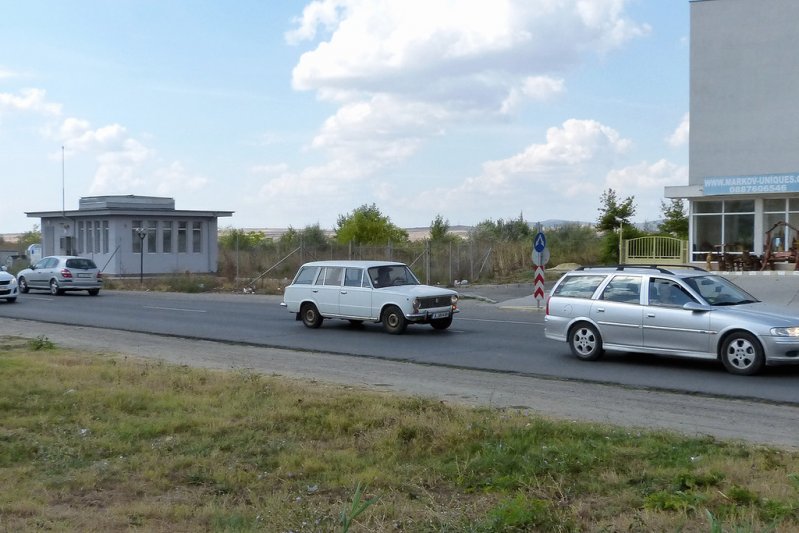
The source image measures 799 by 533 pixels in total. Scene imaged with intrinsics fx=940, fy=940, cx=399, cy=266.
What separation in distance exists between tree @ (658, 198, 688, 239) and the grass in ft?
154

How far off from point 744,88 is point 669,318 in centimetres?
2780

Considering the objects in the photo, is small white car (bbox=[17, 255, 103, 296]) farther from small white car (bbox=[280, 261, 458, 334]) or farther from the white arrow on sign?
the white arrow on sign

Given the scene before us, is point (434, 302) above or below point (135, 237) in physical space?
below

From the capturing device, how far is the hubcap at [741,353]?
13484 mm

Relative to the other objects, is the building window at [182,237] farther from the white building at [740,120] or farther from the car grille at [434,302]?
the car grille at [434,302]

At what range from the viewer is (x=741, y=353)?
13578 mm

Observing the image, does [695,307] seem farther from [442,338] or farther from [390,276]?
[390,276]

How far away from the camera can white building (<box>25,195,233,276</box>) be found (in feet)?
165

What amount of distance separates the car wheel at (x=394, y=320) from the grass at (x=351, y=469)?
28.4 feet

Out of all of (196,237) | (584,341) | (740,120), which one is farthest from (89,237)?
(584,341)

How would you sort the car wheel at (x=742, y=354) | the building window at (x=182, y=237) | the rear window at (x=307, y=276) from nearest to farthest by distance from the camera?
the car wheel at (x=742, y=354) → the rear window at (x=307, y=276) → the building window at (x=182, y=237)

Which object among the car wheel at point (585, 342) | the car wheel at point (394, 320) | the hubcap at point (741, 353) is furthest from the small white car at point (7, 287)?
the hubcap at point (741, 353)

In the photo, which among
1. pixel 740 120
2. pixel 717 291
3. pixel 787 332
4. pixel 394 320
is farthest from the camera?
pixel 740 120

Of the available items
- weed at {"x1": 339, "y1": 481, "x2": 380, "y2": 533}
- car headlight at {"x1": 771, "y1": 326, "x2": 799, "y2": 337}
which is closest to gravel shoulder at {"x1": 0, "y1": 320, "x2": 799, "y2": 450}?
car headlight at {"x1": 771, "y1": 326, "x2": 799, "y2": 337}
